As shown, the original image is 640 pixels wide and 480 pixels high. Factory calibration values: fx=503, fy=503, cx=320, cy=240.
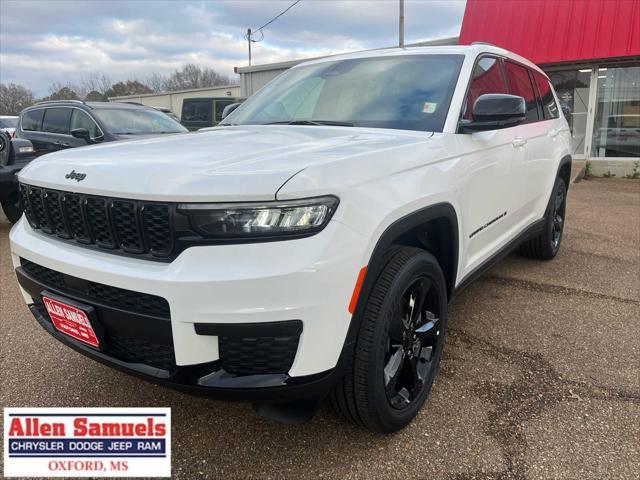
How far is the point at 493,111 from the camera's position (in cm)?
264

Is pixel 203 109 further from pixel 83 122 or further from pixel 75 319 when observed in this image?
pixel 75 319

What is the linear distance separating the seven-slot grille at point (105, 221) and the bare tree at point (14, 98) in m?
53.2

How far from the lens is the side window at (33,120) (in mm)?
8789

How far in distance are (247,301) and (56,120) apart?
829cm

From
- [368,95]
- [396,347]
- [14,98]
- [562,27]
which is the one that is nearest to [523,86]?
[368,95]

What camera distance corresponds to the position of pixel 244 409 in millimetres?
2568

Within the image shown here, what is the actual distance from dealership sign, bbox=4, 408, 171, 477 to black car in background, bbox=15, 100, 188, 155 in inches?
228

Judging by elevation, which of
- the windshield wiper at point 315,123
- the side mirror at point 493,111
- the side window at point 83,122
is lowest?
the side window at point 83,122

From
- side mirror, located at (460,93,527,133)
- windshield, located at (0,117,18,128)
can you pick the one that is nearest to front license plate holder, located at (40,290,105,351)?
side mirror, located at (460,93,527,133)

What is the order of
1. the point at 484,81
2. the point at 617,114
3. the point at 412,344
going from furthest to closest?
the point at 617,114 → the point at 484,81 → the point at 412,344

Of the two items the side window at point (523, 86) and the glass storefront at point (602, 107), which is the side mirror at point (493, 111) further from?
the glass storefront at point (602, 107)

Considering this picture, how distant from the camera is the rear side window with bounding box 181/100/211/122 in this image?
14562 mm

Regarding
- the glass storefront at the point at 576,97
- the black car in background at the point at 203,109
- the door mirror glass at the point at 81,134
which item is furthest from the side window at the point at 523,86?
the black car in background at the point at 203,109

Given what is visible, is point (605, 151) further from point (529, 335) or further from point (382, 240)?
point (382, 240)
